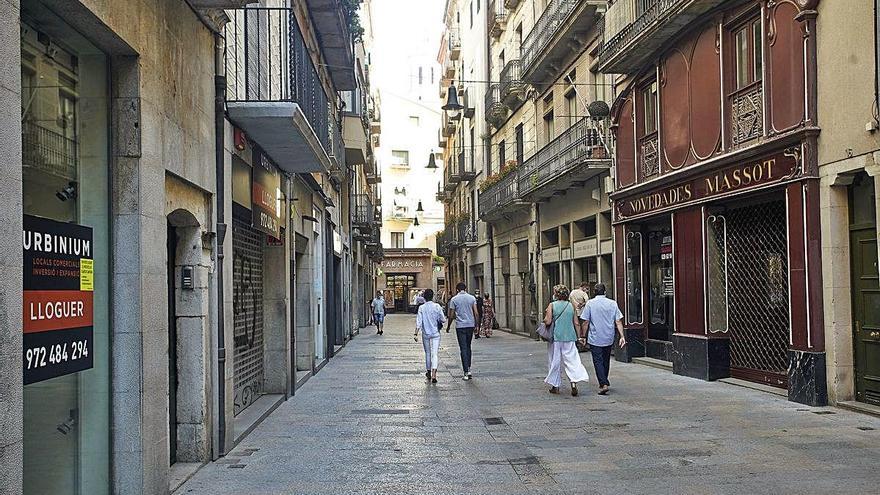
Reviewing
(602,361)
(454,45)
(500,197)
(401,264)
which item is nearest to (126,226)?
(602,361)

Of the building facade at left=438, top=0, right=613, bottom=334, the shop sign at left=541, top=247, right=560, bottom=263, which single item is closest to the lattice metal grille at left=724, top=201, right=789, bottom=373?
the building facade at left=438, top=0, right=613, bottom=334

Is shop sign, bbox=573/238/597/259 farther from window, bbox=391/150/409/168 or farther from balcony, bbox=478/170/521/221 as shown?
window, bbox=391/150/409/168

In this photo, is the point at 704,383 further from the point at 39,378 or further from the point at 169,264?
the point at 39,378

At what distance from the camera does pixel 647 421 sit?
409 inches

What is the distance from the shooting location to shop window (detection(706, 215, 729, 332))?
14523mm

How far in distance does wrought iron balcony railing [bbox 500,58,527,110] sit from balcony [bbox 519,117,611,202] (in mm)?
3268

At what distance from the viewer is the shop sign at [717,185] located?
12.1 m

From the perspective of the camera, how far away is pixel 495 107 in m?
33.7

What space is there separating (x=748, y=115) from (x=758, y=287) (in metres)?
2.81

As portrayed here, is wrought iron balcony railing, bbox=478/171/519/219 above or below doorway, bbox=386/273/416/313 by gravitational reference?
above

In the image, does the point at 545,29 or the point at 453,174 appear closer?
the point at 545,29

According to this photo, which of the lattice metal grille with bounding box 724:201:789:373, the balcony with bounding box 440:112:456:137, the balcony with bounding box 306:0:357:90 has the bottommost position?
the lattice metal grille with bounding box 724:201:789:373

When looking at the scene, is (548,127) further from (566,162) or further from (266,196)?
(266,196)

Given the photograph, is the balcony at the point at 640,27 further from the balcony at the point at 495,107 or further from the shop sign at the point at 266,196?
the balcony at the point at 495,107
